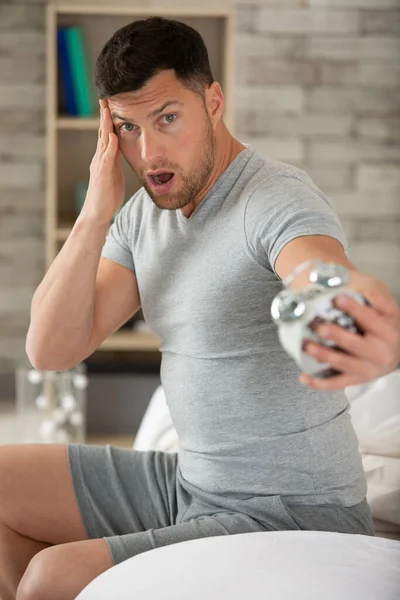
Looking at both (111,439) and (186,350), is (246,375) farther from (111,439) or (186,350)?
(111,439)

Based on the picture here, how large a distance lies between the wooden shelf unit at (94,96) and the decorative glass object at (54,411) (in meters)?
0.48

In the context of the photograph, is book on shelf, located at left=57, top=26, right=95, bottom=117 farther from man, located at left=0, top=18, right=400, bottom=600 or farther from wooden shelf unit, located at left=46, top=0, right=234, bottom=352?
man, located at left=0, top=18, right=400, bottom=600

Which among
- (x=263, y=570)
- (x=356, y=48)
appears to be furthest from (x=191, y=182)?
(x=356, y=48)

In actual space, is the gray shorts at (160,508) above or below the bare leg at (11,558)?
above

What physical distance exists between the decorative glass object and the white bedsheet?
6.64 ft

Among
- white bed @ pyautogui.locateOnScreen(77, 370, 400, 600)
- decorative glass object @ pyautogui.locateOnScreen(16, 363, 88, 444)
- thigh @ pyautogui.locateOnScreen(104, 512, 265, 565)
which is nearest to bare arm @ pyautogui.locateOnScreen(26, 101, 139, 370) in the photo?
thigh @ pyautogui.locateOnScreen(104, 512, 265, 565)

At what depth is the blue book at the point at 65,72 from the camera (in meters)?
3.77

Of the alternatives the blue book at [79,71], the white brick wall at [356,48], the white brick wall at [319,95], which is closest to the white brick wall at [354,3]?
the white brick wall at [319,95]

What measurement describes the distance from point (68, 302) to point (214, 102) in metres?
0.41

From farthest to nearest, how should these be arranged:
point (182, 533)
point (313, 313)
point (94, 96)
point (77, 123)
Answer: point (94, 96) → point (77, 123) → point (182, 533) → point (313, 313)

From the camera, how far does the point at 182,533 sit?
1.37m

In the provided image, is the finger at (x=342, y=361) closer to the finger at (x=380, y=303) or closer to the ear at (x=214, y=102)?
the finger at (x=380, y=303)

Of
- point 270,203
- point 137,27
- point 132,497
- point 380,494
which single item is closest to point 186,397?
point 132,497

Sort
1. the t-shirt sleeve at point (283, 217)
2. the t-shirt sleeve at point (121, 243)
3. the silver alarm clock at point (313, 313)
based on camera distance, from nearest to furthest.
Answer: the silver alarm clock at point (313, 313) → the t-shirt sleeve at point (283, 217) → the t-shirt sleeve at point (121, 243)
